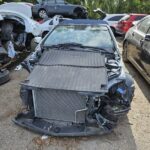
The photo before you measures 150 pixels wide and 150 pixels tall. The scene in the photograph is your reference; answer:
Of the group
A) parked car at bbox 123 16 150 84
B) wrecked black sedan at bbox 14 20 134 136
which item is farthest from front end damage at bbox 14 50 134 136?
parked car at bbox 123 16 150 84

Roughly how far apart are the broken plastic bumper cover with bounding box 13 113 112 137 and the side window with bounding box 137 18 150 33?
3.74m

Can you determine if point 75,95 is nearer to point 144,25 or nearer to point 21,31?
point 144,25

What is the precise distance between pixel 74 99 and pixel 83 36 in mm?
1998

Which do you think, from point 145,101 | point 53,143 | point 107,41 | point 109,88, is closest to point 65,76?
point 109,88

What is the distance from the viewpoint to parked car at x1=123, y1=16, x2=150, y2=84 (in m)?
6.37

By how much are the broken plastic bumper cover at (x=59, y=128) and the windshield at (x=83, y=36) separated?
1.78 m

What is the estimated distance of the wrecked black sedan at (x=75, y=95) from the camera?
428cm

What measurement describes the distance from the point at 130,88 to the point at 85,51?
118 centimetres

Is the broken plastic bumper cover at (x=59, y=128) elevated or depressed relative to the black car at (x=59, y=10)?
depressed

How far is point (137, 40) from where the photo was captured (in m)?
7.29

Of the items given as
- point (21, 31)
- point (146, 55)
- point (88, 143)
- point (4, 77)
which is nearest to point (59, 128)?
point (88, 143)

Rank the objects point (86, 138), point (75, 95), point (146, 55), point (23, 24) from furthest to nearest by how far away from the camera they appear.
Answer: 1. point (23, 24)
2. point (146, 55)
3. point (86, 138)
4. point (75, 95)

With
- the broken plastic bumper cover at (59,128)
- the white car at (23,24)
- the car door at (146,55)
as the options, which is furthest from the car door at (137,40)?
the white car at (23,24)

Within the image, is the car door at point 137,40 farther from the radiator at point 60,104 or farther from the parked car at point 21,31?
the parked car at point 21,31
